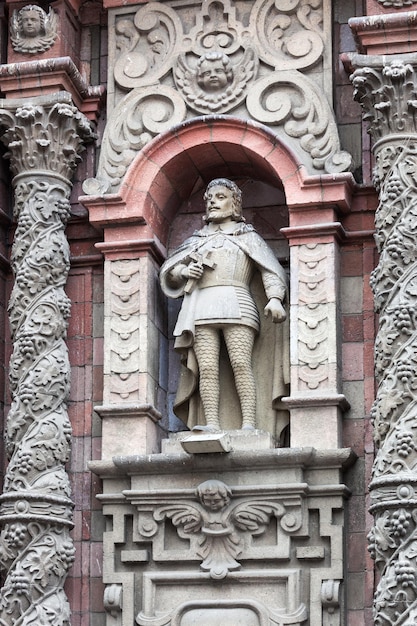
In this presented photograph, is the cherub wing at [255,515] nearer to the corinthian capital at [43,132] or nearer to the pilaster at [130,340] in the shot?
the pilaster at [130,340]

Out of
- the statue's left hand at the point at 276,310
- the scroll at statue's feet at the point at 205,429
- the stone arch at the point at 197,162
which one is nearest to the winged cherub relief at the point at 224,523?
the scroll at statue's feet at the point at 205,429

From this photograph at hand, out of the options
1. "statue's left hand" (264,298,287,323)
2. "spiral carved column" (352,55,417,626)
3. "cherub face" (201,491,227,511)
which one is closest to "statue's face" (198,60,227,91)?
"spiral carved column" (352,55,417,626)

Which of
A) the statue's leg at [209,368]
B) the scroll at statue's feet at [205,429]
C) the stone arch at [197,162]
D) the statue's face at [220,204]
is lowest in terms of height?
the scroll at statue's feet at [205,429]

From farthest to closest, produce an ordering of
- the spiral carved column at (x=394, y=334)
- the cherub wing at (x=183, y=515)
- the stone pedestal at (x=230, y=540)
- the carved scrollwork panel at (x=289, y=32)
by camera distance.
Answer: the carved scrollwork panel at (x=289, y=32), the cherub wing at (x=183, y=515), the stone pedestal at (x=230, y=540), the spiral carved column at (x=394, y=334)

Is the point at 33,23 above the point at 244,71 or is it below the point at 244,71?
above

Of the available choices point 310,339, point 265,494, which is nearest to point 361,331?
point 310,339

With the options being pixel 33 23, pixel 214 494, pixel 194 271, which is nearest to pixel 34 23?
pixel 33 23

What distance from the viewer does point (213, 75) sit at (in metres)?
19.0

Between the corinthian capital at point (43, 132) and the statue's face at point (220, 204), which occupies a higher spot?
the corinthian capital at point (43, 132)

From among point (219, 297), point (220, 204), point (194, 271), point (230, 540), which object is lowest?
point (230, 540)

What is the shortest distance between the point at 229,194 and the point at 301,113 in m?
1.08

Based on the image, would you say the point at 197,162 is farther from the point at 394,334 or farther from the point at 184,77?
the point at 394,334

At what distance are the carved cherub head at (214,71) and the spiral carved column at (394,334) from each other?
154 centimetres

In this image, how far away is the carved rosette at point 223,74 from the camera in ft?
61.5
